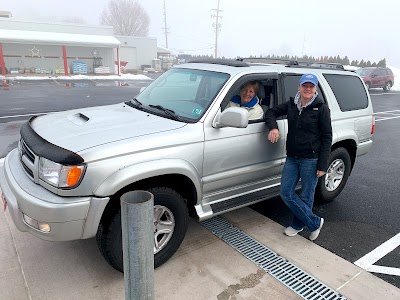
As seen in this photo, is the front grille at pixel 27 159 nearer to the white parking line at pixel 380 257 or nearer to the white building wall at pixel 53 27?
the white parking line at pixel 380 257

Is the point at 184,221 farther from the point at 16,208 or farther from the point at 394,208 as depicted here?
the point at 394,208

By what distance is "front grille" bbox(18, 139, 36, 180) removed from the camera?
275cm

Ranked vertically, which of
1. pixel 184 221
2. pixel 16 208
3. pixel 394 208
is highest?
pixel 16 208

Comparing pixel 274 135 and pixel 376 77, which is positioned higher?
pixel 274 135

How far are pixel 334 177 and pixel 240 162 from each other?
191cm

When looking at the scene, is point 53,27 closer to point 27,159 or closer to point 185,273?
point 27,159

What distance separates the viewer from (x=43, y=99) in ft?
45.4

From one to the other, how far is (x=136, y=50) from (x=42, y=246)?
129 ft

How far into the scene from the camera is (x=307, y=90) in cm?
327

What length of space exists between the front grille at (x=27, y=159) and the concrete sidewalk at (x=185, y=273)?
0.91 m

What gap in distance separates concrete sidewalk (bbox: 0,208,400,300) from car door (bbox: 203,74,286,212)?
0.56 meters

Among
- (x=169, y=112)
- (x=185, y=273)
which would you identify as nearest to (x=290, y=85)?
(x=169, y=112)

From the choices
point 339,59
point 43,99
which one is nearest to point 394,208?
point 43,99

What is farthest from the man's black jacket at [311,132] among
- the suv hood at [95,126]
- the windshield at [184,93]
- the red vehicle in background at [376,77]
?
the red vehicle in background at [376,77]
